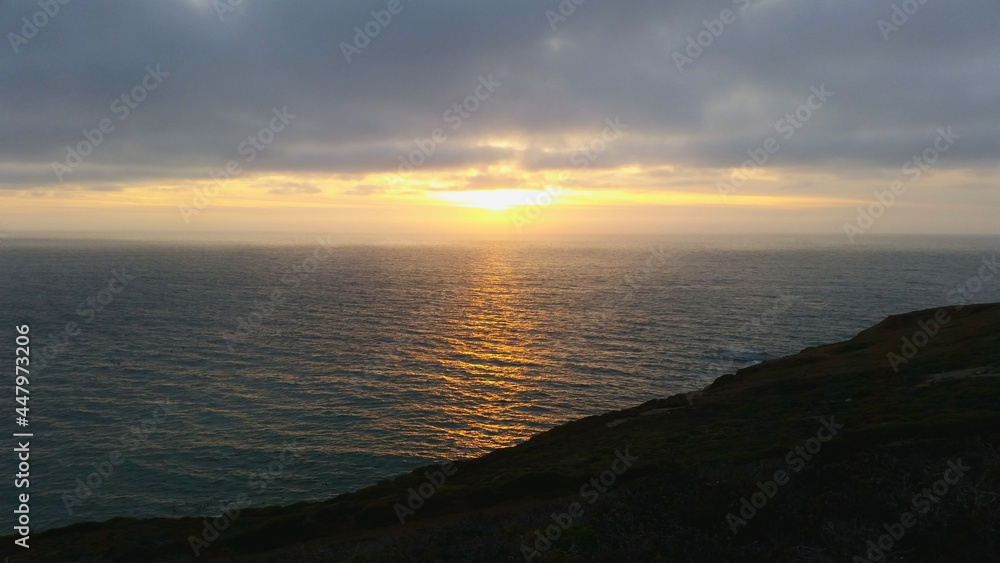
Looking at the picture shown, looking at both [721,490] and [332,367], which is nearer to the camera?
[721,490]

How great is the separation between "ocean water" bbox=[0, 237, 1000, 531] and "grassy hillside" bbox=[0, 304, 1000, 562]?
311 inches

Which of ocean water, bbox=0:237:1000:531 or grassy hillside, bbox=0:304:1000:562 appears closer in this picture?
grassy hillside, bbox=0:304:1000:562

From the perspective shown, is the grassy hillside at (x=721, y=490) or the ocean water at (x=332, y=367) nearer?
the grassy hillside at (x=721, y=490)

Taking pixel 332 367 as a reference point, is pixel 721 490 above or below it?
below

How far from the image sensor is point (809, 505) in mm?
17031

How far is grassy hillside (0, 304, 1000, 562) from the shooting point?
1568cm

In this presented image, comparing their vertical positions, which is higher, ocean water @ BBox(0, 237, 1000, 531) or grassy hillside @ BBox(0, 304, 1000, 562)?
ocean water @ BBox(0, 237, 1000, 531)

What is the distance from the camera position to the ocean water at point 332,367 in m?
42.3

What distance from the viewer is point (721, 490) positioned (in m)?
18.6

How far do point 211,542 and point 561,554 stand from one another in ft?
71.7

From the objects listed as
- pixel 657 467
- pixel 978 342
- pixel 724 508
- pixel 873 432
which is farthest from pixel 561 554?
pixel 978 342

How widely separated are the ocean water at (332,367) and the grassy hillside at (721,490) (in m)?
7.89

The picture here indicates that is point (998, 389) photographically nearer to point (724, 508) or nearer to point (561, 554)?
point (724, 508)

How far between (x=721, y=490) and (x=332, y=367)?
54784mm
